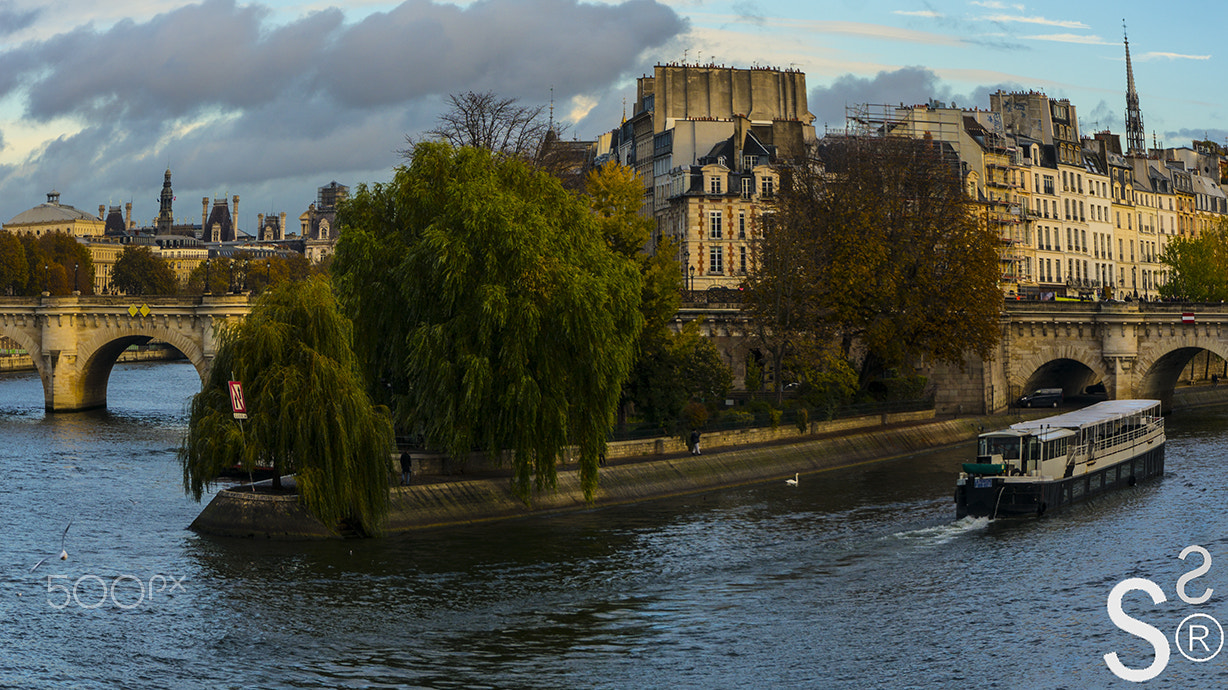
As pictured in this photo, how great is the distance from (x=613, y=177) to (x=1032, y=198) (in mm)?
68710

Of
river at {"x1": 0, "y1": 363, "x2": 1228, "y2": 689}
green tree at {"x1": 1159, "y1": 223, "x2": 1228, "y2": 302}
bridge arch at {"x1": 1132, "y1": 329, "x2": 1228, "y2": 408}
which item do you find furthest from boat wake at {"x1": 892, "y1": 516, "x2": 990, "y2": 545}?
green tree at {"x1": 1159, "y1": 223, "x2": 1228, "y2": 302}

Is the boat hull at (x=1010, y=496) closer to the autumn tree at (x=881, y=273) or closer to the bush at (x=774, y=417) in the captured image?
the bush at (x=774, y=417)

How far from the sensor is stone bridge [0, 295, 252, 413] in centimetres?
9362

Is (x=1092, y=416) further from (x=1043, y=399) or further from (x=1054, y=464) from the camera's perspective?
(x=1043, y=399)

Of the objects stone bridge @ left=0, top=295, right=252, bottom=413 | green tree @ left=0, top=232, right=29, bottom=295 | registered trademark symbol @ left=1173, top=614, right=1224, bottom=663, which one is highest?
green tree @ left=0, top=232, right=29, bottom=295

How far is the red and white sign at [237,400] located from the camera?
1668 inches

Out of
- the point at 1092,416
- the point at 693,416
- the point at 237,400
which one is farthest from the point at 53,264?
the point at 1092,416

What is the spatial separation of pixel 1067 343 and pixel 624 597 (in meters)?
54.3

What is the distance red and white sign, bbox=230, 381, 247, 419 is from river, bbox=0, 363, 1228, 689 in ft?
12.9

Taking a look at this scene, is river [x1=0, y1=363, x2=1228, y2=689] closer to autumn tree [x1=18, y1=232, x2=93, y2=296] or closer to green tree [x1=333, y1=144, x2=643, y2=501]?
green tree [x1=333, y1=144, x2=643, y2=501]

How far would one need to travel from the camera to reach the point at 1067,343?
277 ft

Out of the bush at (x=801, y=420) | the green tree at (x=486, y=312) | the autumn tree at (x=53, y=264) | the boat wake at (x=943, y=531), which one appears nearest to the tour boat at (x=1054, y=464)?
the boat wake at (x=943, y=531)

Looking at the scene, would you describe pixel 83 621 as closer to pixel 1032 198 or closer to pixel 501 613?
pixel 501 613

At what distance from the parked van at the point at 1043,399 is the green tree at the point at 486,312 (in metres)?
43.8
